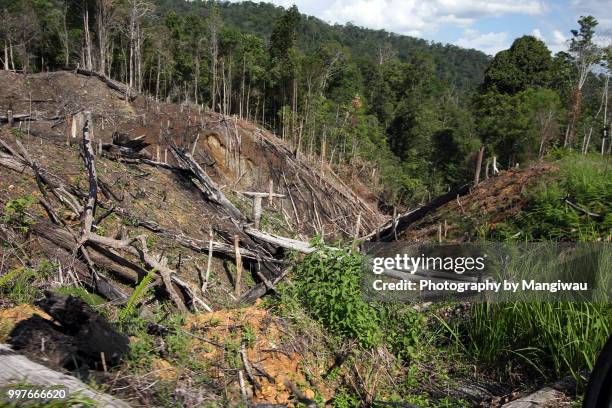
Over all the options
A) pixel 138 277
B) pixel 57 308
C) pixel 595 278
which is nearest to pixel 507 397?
pixel 595 278

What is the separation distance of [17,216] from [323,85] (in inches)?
873

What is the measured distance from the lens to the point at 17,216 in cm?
561

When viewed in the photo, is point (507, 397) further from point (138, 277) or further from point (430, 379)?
point (138, 277)

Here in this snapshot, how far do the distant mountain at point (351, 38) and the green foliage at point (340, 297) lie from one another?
2073 inches

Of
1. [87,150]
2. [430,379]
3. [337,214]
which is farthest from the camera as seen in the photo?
[337,214]

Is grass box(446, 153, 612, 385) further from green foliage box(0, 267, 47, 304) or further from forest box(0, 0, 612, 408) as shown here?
green foliage box(0, 267, 47, 304)

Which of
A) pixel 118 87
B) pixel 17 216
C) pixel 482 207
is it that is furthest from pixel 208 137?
pixel 17 216

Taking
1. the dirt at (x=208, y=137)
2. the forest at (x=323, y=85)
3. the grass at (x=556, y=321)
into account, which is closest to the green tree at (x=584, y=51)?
the forest at (x=323, y=85)

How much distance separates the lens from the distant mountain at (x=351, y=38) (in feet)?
229

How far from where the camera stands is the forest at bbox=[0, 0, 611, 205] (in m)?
23.6

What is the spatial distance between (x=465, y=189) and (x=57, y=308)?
9107 mm

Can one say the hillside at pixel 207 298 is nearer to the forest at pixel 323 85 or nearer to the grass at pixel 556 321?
the grass at pixel 556 321

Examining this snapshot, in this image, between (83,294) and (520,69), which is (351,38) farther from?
(83,294)

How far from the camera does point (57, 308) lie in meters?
3.06
